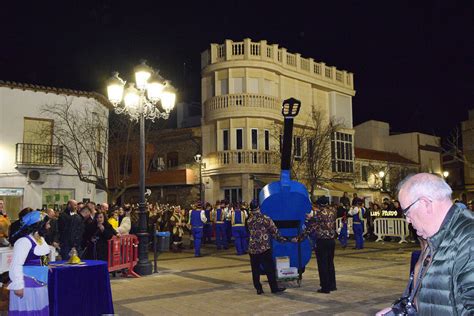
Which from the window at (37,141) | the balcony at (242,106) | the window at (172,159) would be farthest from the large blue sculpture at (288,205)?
the window at (172,159)

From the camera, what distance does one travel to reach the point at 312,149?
30750mm

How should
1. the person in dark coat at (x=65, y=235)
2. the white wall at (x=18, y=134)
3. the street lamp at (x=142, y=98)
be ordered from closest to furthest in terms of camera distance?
1. the person in dark coat at (x=65, y=235)
2. the street lamp at (x=142, y=98)
3. the white wall at (x=18, y=134)

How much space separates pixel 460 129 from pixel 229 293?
48.2 m

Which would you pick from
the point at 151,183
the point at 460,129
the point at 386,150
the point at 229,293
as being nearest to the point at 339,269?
the point at 229,293

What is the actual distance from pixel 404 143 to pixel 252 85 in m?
24.0

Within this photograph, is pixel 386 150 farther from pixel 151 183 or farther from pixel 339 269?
pixel 339 269

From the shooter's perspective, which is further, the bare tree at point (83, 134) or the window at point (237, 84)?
the window at point (237, 84)

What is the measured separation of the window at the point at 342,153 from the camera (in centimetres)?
3581

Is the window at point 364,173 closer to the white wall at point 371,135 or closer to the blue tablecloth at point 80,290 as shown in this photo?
the white wall at point 371,135

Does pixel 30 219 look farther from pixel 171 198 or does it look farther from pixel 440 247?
pixel 171 198

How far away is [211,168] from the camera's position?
3136 cm

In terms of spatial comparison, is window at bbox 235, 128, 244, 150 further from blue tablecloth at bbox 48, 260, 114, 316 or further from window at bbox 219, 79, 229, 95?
blue tablecloth at bbox 48, 260, 114, 316

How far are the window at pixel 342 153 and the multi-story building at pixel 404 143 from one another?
12597 mm

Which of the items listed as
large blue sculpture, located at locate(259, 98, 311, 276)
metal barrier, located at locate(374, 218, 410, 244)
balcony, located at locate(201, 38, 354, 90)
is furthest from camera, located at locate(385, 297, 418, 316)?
balcony, located at locate(201, 38, 354, 90)
